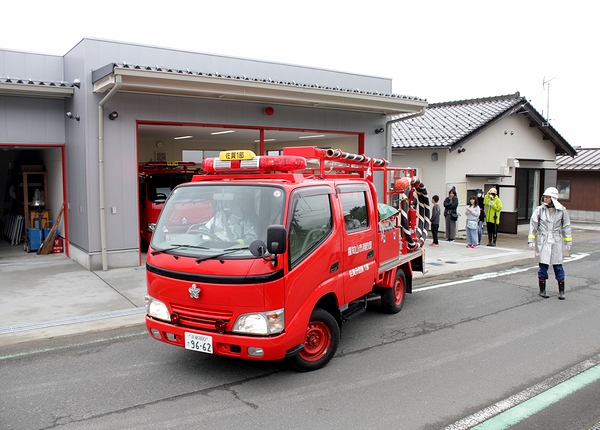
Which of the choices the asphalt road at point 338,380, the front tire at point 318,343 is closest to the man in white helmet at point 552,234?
the asphalt road at point 338,380

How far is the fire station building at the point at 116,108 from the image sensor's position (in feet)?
34.8

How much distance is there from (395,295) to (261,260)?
12.2ft

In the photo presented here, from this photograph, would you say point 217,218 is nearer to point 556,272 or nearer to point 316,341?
point 316,341

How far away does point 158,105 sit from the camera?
1131cm

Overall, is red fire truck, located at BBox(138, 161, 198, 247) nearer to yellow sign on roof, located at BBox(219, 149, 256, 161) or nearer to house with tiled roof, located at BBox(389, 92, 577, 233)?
house with tiled roof, located at BBox(389, 92, 577, 233)

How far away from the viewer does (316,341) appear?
559 cm

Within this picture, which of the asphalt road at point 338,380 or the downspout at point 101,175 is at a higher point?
the downspout at point 101,175

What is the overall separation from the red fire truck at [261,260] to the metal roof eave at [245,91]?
474 cm

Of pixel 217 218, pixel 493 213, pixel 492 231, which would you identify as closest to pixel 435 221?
pixel 493 213

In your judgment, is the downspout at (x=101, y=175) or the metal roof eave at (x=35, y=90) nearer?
the metal roof eave at (x=35, y=90)

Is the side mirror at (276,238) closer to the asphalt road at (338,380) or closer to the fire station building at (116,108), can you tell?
the asphalt road at (338,380)

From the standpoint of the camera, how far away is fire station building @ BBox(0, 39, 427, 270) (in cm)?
1061

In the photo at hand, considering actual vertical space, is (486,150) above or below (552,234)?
above

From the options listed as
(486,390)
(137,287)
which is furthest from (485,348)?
(137,287)
